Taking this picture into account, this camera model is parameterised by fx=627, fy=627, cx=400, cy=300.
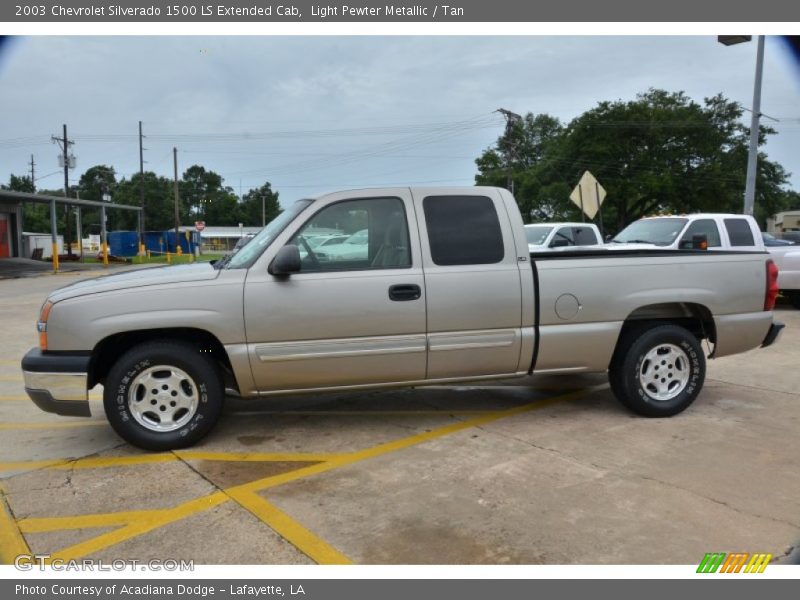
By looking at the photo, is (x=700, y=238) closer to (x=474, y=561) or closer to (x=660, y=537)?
(x=660, y=537)

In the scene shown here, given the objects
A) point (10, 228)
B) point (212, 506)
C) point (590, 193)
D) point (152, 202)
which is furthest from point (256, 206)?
point (212, 506)

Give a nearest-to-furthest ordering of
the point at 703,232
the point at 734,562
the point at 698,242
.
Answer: the point at 734,562, the point at 698,242, the point at 703,232

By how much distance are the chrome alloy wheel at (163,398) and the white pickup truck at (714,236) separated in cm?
863

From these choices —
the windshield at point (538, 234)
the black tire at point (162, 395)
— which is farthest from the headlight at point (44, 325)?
the windshield at point (538, 234)

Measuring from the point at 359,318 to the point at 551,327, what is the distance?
60.3 inches

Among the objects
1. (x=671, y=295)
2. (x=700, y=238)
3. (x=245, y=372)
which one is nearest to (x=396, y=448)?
(x=245, y=372)

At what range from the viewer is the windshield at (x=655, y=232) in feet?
37.5

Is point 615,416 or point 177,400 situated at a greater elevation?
point 177,400

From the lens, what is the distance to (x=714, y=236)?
11.4 metres

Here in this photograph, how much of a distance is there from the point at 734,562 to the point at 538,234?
445 inches

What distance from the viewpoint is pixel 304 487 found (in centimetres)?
388

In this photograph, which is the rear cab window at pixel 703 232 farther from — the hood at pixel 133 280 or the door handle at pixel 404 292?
the hood at pixel 133 280

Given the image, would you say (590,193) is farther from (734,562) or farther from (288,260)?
(734,562)

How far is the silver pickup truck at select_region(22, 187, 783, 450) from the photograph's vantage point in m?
4.31
